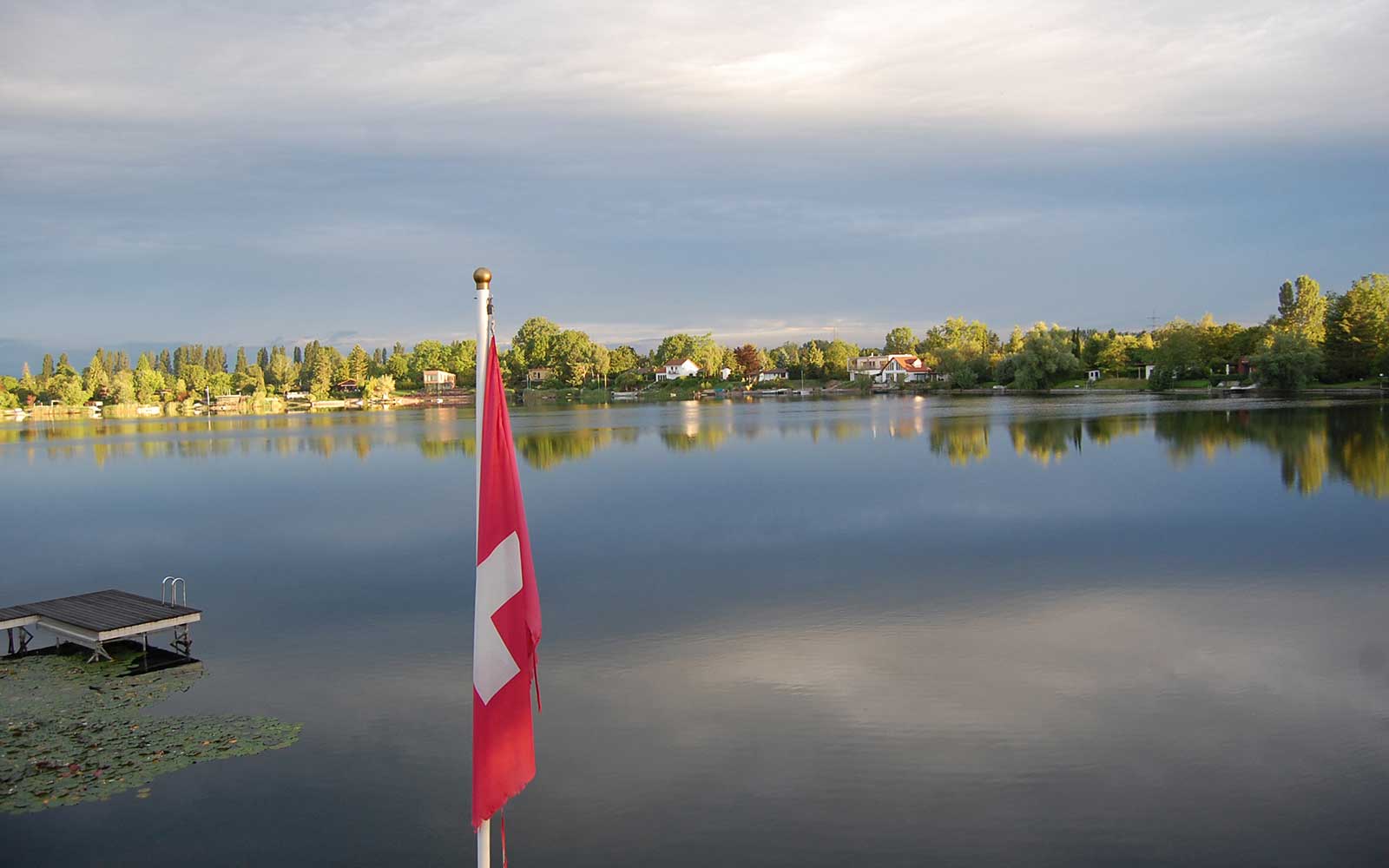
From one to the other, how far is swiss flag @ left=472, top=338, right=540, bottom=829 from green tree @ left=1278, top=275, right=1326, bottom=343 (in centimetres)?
11775

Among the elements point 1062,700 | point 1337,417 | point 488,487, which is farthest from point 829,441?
point 488,487

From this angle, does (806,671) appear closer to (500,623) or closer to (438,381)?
(500,623)

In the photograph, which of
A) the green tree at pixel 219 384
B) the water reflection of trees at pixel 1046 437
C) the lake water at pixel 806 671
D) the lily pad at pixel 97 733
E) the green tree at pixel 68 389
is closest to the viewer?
the lake water at pixel 806 671

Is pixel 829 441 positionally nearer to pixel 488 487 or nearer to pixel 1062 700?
pixel 1062 700

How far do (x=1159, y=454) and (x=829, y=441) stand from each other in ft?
49.3

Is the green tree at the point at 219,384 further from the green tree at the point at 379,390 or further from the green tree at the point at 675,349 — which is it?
the green tree at the point at 675,349

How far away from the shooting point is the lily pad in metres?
8.79

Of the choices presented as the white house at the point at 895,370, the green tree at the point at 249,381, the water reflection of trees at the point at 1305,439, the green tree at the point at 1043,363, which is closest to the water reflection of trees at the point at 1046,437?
the water reflection of trees at the point at 1305,439

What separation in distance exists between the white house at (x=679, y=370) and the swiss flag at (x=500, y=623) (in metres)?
158

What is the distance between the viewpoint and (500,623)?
16.5 feet

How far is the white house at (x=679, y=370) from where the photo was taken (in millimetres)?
163250

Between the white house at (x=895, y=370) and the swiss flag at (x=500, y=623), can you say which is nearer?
the swiss flag at (x=500, y=623)

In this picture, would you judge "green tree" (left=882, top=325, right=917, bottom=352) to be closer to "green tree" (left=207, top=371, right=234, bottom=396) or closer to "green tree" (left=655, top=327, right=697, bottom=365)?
"green tree" (left=655, top=327, right=697, bottom=365)

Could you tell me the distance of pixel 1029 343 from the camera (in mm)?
113000
